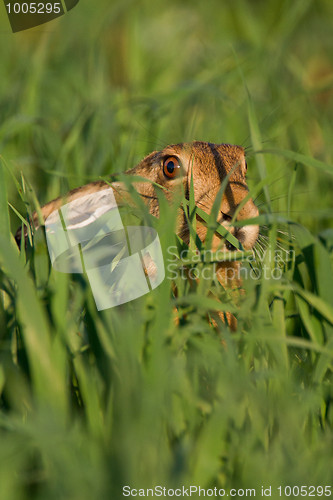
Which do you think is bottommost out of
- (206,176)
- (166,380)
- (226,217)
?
(166,380)

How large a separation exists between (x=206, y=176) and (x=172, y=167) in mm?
163

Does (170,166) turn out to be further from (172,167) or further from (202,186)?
(202,186)

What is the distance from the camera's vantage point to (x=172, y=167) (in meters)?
2.50

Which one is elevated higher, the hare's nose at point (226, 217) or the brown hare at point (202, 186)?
the brown hare at point (202, 186)

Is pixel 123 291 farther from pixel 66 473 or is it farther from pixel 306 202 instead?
pixel 306 202

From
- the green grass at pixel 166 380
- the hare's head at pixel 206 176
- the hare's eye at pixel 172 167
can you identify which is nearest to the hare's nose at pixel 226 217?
the hare's head at pixel 206 176

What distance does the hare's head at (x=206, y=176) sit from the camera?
7.34 ft

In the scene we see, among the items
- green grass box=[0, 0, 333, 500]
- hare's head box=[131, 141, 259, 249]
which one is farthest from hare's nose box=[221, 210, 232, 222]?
green grass box=[0, 0, 333, 500]

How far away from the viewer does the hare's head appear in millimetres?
2238

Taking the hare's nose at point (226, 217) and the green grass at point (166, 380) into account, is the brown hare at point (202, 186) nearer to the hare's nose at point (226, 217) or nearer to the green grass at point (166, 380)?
the hare's nose at point (226, 217)

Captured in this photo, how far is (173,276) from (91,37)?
348 centimetres

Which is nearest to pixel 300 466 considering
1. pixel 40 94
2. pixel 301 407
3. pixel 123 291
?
pixel 301 407

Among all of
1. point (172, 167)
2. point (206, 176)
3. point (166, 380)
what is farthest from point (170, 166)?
point (166, 380)

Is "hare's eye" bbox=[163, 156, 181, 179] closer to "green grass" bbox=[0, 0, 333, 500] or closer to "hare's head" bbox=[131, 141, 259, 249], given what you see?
"hare's head" bbox=[131, 141, 259, 249]
